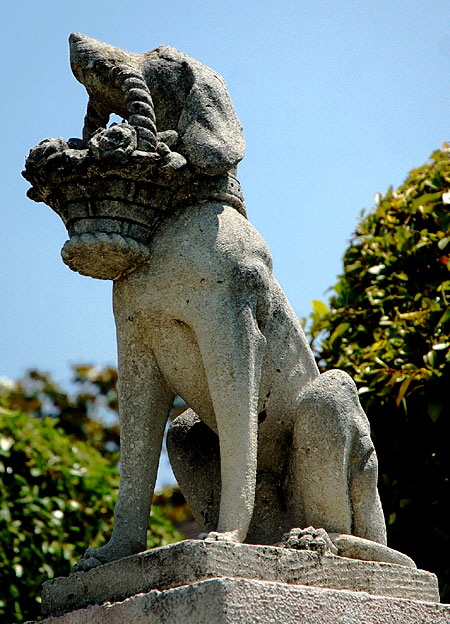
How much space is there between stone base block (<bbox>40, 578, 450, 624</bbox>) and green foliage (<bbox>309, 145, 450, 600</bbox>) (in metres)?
2.32

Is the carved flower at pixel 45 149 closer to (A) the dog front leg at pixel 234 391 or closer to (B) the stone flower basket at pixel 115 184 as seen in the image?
(B) the stone flower basket at pixel 115 184

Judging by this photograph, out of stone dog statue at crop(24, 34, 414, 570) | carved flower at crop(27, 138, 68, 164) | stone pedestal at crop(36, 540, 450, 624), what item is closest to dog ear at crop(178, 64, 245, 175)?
stone dog statue at crop(24, 34, 414, 570)

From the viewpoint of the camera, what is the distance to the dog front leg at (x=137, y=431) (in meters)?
4.14

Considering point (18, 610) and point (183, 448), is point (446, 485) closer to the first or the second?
point (183, 448)

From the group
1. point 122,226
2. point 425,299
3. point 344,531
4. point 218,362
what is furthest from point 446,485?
point 122,226

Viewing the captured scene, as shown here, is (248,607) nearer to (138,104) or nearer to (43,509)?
(138,104)

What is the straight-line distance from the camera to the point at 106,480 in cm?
773

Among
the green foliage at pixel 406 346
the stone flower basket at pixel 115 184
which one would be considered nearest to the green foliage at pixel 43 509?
the green foliage at pixel 406 346

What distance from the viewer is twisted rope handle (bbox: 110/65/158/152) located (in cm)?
402

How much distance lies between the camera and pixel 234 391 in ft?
13.0

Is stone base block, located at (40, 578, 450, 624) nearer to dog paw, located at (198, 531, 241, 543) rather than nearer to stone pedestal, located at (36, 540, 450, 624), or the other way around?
stone pedestal, located at (36, 540, 450, 624)

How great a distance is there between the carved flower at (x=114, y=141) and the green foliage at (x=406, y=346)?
2.76 m

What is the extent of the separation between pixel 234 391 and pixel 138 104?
48.7 inches

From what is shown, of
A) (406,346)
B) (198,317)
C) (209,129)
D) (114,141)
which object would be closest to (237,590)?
(198,317)
